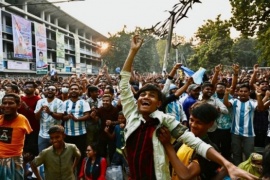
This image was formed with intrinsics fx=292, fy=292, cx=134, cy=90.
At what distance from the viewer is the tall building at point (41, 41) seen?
2709 centimetres

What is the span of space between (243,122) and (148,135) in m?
3.51

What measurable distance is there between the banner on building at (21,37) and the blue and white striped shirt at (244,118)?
24.5 m

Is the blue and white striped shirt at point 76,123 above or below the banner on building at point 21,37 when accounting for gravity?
below

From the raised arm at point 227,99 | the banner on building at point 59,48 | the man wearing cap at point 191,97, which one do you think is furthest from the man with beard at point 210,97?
the banner on building at point 59,48

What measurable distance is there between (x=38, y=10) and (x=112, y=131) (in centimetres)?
3861

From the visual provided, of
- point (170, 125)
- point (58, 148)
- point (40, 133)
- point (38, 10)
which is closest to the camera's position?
point (170, 125)

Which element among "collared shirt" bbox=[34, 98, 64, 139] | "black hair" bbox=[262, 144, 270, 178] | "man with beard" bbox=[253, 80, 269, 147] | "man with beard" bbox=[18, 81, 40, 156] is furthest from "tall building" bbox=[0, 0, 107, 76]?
"black hair" bbox=[262, 144, 270, 178]

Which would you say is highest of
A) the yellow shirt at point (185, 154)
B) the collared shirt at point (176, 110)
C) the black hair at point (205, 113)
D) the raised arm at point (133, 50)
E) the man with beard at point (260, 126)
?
the raised arm at point (133, 50)

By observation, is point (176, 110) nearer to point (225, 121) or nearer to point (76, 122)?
point (225, 121)

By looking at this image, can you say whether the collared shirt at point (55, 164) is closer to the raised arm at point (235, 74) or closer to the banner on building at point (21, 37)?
the raised arm at point (235, 74)

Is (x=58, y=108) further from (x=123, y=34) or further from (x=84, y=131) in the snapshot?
(x=123, y=34)

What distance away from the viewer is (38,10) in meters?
40.0

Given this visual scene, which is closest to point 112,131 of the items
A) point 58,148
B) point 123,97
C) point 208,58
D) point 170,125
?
point 58,148

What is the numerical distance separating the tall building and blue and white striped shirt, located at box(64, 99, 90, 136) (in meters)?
7.21
